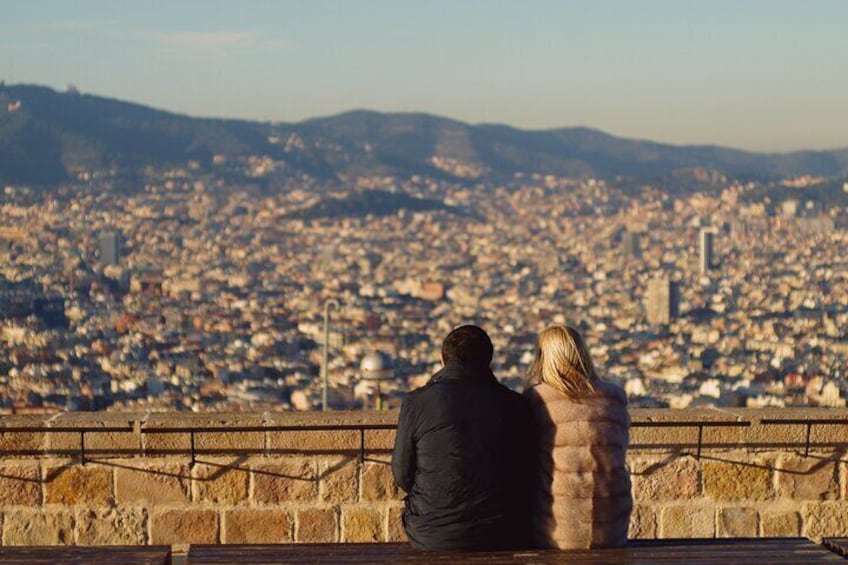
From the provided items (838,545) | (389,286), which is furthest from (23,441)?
(389,286)

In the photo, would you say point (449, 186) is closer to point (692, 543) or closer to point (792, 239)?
point (792, 239)

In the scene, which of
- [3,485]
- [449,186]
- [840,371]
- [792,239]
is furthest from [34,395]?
[449,186]

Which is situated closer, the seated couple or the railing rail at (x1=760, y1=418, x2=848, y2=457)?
the seated couple

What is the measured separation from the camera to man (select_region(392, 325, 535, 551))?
3848 millimetres

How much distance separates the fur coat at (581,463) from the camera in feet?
12.7

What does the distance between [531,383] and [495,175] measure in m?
114

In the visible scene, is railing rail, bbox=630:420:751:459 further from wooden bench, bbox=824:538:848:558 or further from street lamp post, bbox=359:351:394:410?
street lamp post, bbox=359:351:394:410

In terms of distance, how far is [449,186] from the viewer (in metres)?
113

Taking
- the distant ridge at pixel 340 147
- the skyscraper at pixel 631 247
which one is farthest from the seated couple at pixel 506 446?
the skyscraper at pixel 631 247

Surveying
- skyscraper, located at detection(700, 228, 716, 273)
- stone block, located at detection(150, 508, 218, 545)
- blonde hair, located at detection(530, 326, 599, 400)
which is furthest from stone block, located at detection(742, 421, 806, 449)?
skyscraper, located at detection(700, 228, 716, 273)

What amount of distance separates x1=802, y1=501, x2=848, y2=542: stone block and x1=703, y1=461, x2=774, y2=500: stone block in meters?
0.15

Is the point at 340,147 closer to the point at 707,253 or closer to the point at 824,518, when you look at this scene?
the point at 707,253

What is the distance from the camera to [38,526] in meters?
5.23

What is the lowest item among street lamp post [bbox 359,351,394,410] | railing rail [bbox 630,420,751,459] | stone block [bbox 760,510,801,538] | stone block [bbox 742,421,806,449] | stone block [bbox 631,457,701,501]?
stone block [bbox 760,510,801,538]
